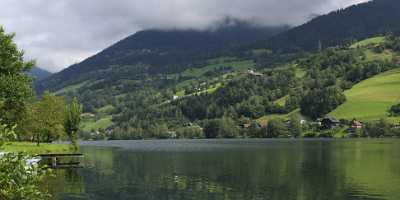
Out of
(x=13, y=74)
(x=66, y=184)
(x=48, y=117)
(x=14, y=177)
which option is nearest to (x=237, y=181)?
(x=66, y=184)

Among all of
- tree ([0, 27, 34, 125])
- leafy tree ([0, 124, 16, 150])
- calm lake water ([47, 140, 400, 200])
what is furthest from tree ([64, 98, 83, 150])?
leafy tree ([0, 124, 16, 150])

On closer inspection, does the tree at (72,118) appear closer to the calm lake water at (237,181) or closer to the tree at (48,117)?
the tree at (48,117)

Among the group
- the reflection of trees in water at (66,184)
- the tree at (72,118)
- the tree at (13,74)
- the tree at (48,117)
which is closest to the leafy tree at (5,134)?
the reflection of trees in water at (66,184)

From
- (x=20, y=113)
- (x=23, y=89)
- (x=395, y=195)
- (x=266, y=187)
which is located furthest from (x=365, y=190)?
(x=20, y=113)

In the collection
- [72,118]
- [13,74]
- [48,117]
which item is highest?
[13,74]

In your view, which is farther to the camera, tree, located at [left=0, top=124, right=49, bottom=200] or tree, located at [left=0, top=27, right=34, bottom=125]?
tree, located at [left=0, top=27, right=34, bottom=125]

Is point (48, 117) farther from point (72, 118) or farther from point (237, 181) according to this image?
point (237, 181)

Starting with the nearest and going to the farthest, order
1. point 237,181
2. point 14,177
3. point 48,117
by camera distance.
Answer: point 14,177
point 237,181
point 48,117

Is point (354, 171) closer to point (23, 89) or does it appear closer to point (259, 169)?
point (259, 169)

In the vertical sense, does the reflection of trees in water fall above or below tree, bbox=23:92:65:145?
below

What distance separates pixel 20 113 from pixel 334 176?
5478 centimetres

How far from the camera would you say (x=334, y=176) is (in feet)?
290

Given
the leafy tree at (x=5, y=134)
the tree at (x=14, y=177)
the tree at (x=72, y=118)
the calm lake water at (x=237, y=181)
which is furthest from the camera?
the tree at (x=72, y=118)

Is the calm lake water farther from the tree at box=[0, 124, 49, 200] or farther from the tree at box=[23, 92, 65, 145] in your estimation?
the tree at box=[0, 124, 49, 200]
